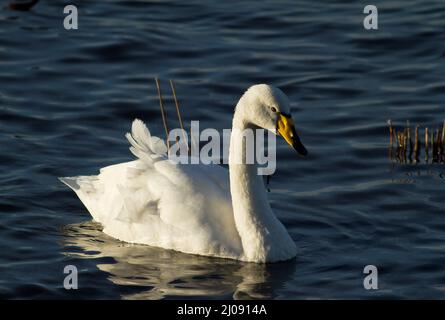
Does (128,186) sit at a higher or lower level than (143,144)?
lower

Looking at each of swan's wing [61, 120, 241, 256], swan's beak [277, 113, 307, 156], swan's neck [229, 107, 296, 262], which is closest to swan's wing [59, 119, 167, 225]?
swan's wing [61, 120, 241, 256]

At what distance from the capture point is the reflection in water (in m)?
10.9

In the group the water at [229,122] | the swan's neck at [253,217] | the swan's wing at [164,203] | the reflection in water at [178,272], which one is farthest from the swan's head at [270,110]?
the water at [229,122]

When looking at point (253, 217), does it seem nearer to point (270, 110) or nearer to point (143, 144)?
point (270, 110)

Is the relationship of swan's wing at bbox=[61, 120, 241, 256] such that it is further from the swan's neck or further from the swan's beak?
the swan's beak

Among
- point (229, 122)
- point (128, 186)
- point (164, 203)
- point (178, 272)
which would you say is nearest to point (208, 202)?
point (164, 203)

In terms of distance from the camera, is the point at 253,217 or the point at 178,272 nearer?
the point at 178,272

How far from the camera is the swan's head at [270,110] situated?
10.9 metres

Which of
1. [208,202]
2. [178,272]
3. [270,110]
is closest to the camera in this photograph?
[270,110]

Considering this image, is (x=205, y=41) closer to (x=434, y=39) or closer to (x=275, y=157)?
(x=434, y=39)

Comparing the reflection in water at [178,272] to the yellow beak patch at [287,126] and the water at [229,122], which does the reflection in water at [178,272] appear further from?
the yellow beak patch at [287,126]

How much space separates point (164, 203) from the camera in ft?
38.5

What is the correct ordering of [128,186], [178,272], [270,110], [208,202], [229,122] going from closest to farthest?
1. [270,110]
2. [178,272]
3. [208,202]
4. [128,186]
5. [229,122]

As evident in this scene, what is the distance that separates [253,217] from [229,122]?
4402mm
